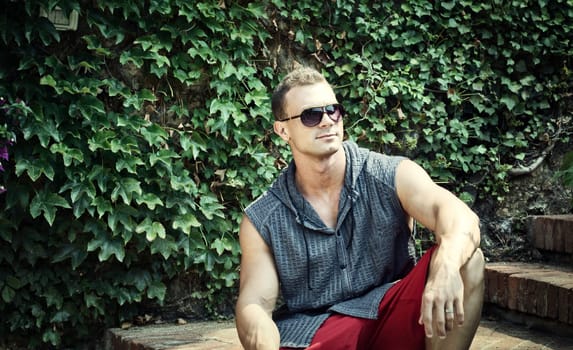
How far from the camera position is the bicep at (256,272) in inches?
116

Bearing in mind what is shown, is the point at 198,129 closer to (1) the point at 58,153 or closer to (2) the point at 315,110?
(1) the point at 58,153

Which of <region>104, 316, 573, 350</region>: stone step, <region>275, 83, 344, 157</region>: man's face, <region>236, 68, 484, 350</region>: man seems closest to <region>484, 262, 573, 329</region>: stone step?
<region>104, 316, 573, 350</region>: stone step

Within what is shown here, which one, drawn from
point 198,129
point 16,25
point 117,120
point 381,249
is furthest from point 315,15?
point 381,249

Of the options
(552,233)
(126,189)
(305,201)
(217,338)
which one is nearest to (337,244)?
(305,201)

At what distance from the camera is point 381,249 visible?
3029 millimetres

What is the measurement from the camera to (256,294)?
2.95 meters

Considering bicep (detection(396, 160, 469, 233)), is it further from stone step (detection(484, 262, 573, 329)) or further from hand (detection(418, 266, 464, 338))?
stone step (detection(484, 262, 573, 329))

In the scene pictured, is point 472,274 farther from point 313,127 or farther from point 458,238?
point 313,127

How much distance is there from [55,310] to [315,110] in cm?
192

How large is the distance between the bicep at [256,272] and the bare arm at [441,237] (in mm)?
588

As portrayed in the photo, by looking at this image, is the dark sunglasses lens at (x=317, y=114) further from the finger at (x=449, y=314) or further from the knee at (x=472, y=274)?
the finger at (x=449, y=314)

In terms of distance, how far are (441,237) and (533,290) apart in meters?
1.50

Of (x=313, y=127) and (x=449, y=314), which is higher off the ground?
(x=313, y=127)

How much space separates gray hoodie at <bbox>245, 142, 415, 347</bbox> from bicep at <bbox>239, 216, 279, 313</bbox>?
1.4 inches
